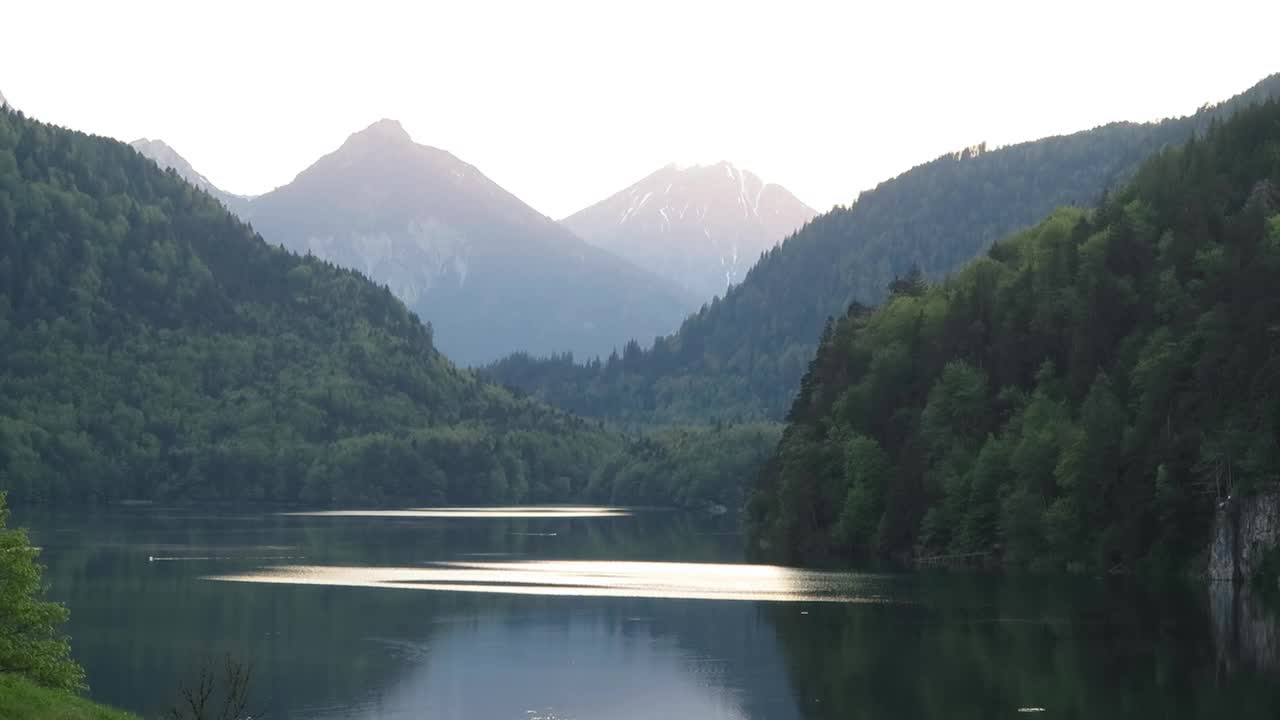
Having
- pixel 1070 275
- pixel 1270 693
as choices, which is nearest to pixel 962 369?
pixel 1070 275

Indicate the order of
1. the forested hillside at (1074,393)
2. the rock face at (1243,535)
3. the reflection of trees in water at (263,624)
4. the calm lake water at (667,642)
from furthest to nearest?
the forested hillside at (1074,393) → the rock face at (1243,535) → the reflection of trees in water at (263,624) → the calm lake water at (667,642)

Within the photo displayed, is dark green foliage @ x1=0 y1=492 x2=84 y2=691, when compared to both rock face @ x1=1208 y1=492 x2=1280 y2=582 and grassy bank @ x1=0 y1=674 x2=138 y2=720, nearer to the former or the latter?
grassy bank @ x1=0 y1=674 x2=138 y2=720

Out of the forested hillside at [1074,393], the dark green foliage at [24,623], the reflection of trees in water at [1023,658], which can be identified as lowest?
the reflection of trees in water at [1023,658]

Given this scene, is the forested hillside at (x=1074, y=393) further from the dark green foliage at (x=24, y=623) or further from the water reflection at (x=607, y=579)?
the dark green foliage at (x=24, y=623)

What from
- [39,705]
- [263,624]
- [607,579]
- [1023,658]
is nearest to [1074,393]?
[607,579]

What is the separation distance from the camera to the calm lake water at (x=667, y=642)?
264ft

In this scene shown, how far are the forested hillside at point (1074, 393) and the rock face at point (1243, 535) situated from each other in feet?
4.24

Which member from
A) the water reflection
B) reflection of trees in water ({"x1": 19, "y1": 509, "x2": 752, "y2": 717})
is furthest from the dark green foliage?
the water reflection

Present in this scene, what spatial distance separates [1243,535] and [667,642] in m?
42.5

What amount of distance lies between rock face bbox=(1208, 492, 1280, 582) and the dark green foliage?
80711 mm

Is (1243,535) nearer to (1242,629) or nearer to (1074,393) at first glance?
(1242,629)

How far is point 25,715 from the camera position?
52.5m

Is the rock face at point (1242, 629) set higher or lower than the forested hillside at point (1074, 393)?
lower

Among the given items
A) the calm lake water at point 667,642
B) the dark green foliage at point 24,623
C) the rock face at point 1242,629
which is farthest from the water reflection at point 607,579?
the dark green foliage at point 24,623
